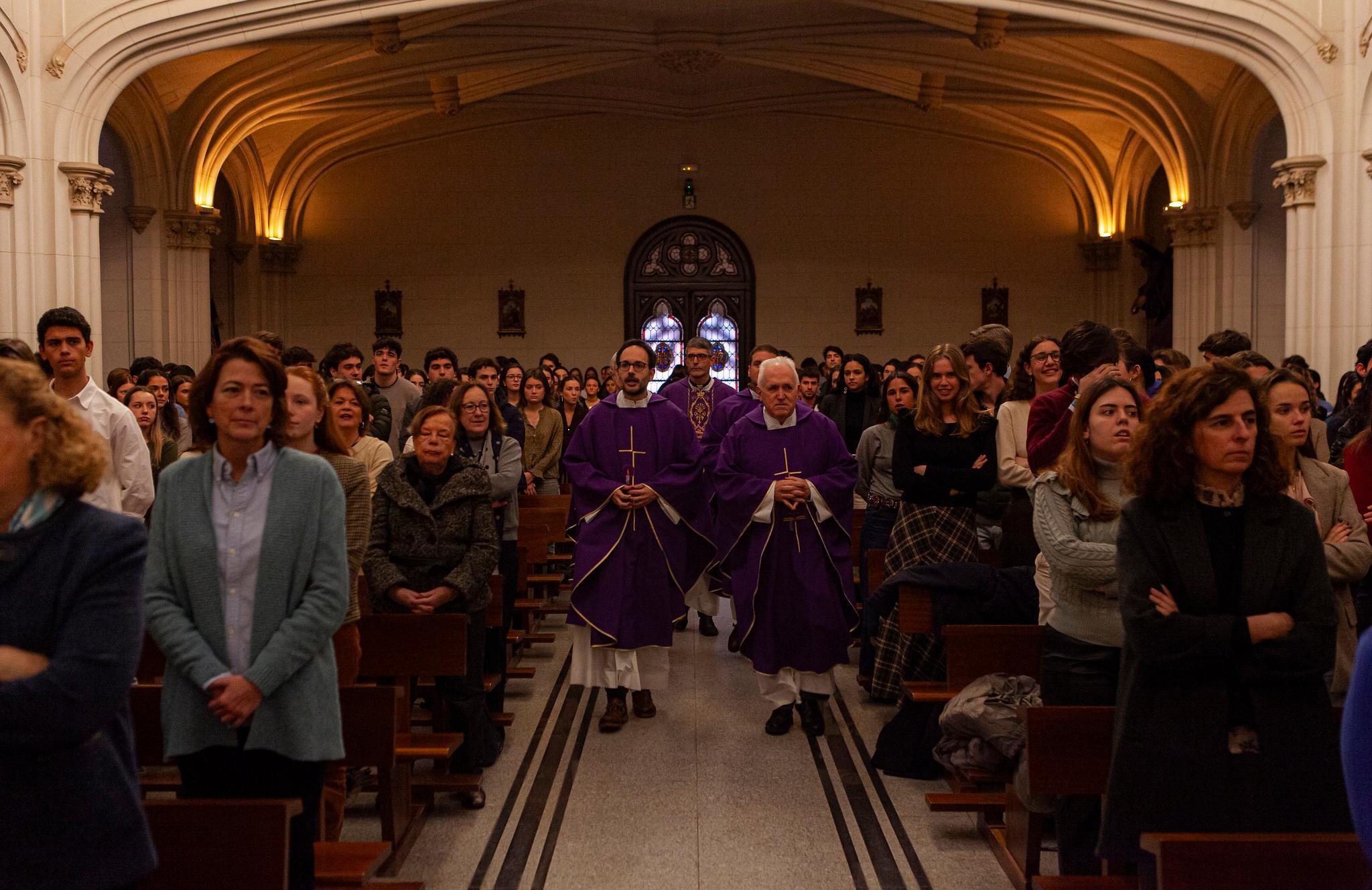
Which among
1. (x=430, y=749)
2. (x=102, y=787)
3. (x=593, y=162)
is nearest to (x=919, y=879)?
(x=430, y=749)

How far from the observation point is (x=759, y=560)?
6.02 meters

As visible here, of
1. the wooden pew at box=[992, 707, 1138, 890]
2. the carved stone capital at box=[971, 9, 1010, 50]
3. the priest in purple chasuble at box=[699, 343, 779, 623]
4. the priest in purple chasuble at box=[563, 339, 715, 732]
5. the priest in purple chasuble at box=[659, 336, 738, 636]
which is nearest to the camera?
the wooden pew at box=[992, 707, 1138, 890]

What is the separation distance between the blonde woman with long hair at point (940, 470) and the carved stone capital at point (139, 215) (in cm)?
1169

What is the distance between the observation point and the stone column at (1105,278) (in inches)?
723

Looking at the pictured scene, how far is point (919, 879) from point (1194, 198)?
12.8 metres

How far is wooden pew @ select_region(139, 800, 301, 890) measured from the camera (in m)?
2.78

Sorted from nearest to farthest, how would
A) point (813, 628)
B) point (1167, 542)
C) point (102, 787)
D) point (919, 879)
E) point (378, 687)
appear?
point (102, 787), point (1167, 542), point (378, 687), point (919, 879), point (813, 628)

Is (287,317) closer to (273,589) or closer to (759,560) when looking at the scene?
(759,560)

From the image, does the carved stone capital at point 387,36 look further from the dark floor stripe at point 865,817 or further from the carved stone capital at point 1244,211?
the carved stone capital at point 1244,211

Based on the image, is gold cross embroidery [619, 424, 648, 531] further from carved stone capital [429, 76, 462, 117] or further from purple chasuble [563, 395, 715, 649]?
carved stone capital [429, 76, 462, 117]

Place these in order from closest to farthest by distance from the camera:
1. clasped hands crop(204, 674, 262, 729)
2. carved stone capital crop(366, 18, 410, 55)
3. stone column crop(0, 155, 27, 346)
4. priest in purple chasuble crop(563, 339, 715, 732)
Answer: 1. clasped hands crop(204, 674, 262, 729)
2. priest in purple chasuble crop(563, 339, 715, 732)
3. stone column crop(0, 155, 27, 346)
4. carved stone capital crop(366, 18, 410, 55)

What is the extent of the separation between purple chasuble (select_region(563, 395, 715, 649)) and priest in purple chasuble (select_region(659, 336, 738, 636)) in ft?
5.02

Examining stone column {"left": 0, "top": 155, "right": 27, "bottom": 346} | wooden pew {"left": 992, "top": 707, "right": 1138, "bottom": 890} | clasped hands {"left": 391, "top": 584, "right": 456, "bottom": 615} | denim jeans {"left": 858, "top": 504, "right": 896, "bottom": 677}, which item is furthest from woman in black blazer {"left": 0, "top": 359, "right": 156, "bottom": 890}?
stone column {"left": 0, "top": 155, "right": 27, "bottom": 346}

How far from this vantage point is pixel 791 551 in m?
6.00
